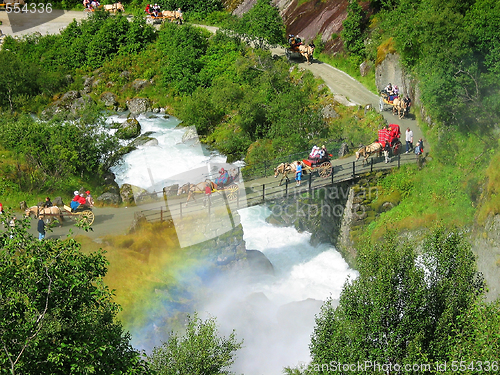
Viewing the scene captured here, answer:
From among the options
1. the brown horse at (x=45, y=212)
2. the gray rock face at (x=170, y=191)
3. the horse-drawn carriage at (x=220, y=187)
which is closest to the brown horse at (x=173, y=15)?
the gray rock face at (x=170, y=191)

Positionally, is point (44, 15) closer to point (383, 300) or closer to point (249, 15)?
point (249, 15)

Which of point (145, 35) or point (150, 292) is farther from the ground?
point (145, 35)

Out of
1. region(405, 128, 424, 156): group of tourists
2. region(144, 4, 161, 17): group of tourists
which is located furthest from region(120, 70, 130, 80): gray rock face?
region(405, 128, 424, 156): group of tourists

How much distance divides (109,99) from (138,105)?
10.2 feet

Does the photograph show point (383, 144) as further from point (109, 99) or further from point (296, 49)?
point (109, 99)

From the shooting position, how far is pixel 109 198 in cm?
3180

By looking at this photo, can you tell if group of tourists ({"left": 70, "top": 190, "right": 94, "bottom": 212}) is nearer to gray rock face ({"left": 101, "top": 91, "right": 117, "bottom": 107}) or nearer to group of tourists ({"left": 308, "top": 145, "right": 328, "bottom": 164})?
group of tourists ({"left": 308, "top": 145, "right": 328, "bottom": 164})

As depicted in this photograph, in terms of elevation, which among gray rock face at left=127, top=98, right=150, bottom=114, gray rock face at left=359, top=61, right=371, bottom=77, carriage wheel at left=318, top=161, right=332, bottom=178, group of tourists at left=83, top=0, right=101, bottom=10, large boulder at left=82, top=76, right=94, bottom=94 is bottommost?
carriage wheel at left=318, top=161, right=332, bottom=178

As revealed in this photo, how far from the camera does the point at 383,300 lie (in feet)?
60.4

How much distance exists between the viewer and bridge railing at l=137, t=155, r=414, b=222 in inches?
1147

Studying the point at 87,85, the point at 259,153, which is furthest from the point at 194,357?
the point at 87,85

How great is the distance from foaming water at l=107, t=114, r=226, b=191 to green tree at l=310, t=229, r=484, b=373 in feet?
66.0

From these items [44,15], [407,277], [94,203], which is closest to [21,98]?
[44,15]

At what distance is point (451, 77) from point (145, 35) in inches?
1420
